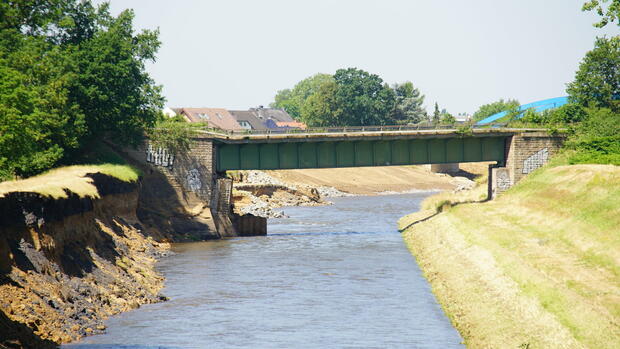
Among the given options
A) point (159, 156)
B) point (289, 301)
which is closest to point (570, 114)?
point (159, 156)

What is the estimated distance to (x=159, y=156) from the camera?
3145 inches

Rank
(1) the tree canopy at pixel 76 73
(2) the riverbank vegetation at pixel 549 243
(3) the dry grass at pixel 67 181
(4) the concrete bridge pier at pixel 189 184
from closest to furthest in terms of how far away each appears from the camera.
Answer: (2) the riverbank vegetation at pixel 549 243, (3) the dry grass at pixel 67 181, (1) the tree canopy at pixel 76 73, (4) the concrete bridge pier at pixel 189 184

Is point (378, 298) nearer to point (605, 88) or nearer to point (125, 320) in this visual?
point (125, 320)

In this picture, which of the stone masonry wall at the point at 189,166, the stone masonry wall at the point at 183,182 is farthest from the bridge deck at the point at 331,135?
the stone masonry wall at the point at 183,182

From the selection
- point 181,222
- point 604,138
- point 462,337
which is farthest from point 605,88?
point 462,337

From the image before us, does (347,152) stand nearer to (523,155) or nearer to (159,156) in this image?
(523,155)

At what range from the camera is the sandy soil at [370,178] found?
154 m

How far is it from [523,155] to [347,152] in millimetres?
17667

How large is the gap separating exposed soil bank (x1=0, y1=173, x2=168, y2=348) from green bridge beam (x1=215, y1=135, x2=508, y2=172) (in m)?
25.0

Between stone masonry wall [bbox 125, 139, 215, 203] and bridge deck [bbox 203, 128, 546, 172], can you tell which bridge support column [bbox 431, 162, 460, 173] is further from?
stone masonry wall [bbox 125, 139, 215, 203]

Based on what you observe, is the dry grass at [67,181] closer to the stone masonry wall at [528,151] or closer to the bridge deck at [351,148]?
the bridge deck at [351,148]

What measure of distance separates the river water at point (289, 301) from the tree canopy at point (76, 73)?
12.7 m

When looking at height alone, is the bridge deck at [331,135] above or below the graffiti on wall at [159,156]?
above

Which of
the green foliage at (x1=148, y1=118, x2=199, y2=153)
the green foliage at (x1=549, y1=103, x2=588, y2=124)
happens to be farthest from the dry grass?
the green foliage at (x1=549, y1=103, x2=588, y2=124)
